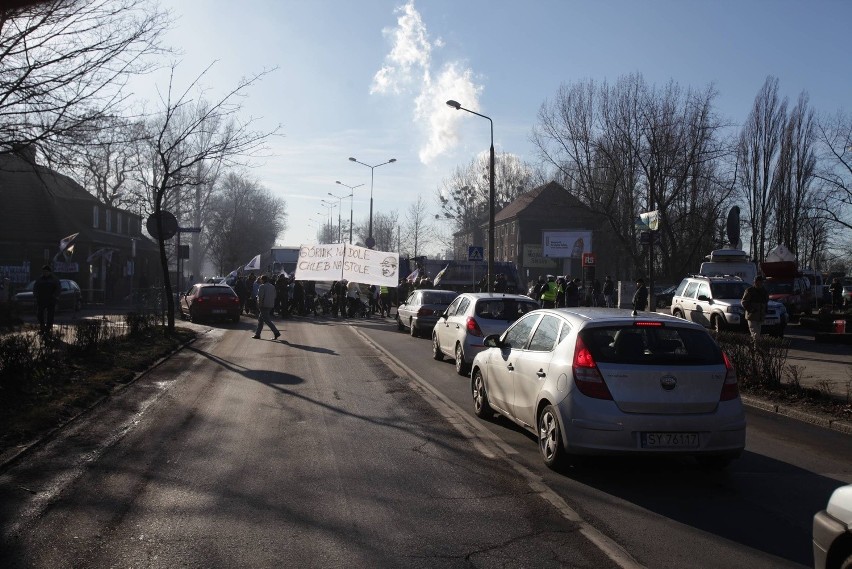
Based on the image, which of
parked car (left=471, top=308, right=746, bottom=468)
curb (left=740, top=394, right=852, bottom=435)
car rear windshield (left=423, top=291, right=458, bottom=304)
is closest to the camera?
parked car (left=471, top=308, right=746, bottom=468)

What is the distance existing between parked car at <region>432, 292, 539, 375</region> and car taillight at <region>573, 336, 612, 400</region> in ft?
23.0

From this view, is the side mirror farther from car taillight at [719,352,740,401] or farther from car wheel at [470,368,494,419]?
car taillight at [719,352,740,401]

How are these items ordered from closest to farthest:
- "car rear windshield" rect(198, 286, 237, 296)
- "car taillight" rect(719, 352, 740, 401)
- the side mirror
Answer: "car taillight" rect(719, 352, 740, 401), the side mirror, "car rear windshield" rect(198, 286, 237, 296)

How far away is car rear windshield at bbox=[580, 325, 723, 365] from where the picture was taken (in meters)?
6.94

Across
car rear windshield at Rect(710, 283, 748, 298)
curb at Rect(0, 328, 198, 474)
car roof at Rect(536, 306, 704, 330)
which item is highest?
car rear windshield at Rect(710, 283, 748, 298)

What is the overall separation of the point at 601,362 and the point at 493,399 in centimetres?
259

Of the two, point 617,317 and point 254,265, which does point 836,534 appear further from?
point 254,265

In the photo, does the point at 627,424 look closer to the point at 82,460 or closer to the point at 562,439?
the point at 562,439

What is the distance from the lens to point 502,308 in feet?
48.0

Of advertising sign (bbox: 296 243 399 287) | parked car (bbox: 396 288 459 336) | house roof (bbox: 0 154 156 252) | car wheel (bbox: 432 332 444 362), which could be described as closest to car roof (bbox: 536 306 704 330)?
car wheel (bbox: 432 332 444 362)

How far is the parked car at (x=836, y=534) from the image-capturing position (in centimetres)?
352

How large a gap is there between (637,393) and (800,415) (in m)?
4.93

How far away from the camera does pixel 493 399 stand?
9273mm

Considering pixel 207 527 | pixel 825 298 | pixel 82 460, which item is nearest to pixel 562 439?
pixel 207 527
